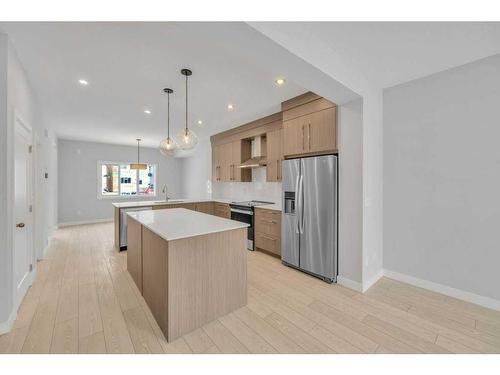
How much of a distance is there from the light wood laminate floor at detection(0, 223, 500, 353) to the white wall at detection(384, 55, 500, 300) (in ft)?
1.21

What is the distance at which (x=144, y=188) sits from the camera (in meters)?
8.42

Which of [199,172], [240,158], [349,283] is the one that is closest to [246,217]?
[240,158]

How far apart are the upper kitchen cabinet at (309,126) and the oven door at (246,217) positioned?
149 cm

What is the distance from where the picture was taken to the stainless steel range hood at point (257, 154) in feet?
15.4

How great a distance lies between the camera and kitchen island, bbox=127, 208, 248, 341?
1852mm

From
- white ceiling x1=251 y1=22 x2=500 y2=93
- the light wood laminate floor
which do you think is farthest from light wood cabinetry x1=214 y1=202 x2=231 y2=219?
white ceiling x1=251 y1=22 x2=500 y2=93

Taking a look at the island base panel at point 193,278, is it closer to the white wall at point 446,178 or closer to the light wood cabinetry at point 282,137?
the light wood cabinetry at point 282,137

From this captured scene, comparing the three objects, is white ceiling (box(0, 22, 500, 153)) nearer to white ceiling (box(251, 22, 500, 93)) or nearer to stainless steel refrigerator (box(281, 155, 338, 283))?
white ceiling (box(251, 22, 500, 93))

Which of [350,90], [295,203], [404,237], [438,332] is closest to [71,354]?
[295,203]

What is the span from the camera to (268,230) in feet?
13.0

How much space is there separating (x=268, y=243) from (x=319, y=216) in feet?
4.30

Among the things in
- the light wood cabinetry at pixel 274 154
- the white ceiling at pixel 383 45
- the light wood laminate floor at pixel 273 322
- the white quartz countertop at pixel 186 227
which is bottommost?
the light wood laminate floor at pixel 273 322

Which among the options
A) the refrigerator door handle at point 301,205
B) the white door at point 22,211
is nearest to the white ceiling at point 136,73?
the white door at point 22,211

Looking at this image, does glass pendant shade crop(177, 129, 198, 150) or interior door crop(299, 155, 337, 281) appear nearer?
interior door crop(299, 155, 337, 281)
